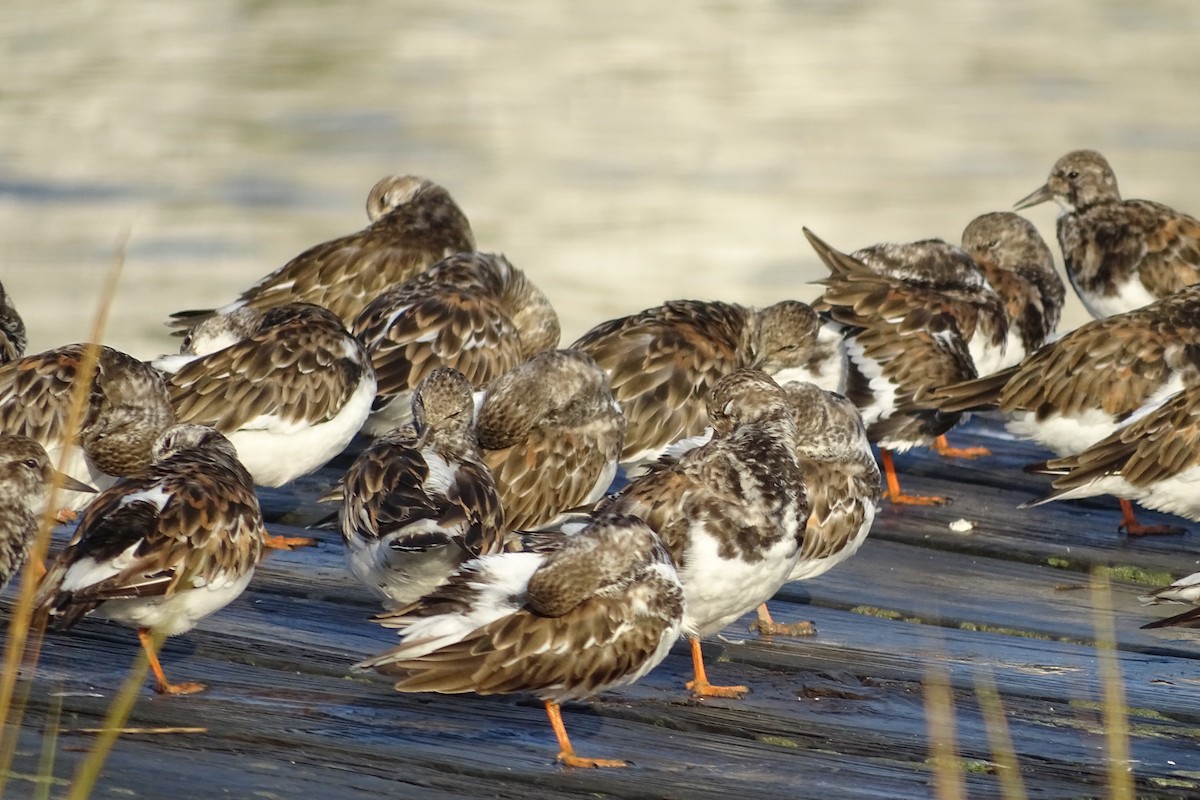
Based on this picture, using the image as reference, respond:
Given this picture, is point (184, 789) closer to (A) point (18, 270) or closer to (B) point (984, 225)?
(B) point (984, 225)

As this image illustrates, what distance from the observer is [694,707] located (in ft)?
11.8

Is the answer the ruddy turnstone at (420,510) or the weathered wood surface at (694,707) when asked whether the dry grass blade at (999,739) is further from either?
the ruddy turnstone at (420,510)

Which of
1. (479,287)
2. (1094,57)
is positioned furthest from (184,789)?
(1094,57)

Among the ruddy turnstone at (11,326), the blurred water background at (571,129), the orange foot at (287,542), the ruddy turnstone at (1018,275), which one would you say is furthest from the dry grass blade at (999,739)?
the blurred water background at (571,129)

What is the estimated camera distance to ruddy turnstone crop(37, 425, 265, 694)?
140 inches

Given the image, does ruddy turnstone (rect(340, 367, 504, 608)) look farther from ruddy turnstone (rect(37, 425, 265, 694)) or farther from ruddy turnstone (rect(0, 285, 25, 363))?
ruddy turnstone (rect(0, 285, 25, 363))

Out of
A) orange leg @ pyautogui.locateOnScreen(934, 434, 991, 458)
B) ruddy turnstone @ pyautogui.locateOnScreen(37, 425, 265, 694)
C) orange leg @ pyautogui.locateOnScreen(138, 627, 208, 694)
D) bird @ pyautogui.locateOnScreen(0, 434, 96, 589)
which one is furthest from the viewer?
orange leg @ pyautogui.locateOnScreen(934, 434, 991, 458)

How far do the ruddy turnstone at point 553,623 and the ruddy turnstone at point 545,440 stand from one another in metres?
1.38

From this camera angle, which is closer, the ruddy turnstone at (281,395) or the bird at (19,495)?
the bird at (19,495)

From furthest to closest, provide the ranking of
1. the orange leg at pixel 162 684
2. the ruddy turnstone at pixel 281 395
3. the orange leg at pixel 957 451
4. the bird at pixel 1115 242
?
the bird at pixel 1115 242, the orange leg at pixel 957 451, the ruddy turnstone at pixel 281 395, the orange leg at pixel 162 684

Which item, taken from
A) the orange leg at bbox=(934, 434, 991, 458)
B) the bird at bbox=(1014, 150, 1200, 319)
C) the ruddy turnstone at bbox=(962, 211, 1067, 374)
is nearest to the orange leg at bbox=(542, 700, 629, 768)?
the orange leg at bbox=(934, 434, 991, 458)

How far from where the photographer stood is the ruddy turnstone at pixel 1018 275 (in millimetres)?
7414

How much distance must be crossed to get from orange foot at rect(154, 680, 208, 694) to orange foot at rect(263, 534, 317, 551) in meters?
1.09

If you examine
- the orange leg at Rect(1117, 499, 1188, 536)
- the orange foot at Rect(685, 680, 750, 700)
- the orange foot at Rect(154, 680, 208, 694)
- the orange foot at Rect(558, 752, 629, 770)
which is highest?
the orange foot at Rect(558, 752, 629, 770)
